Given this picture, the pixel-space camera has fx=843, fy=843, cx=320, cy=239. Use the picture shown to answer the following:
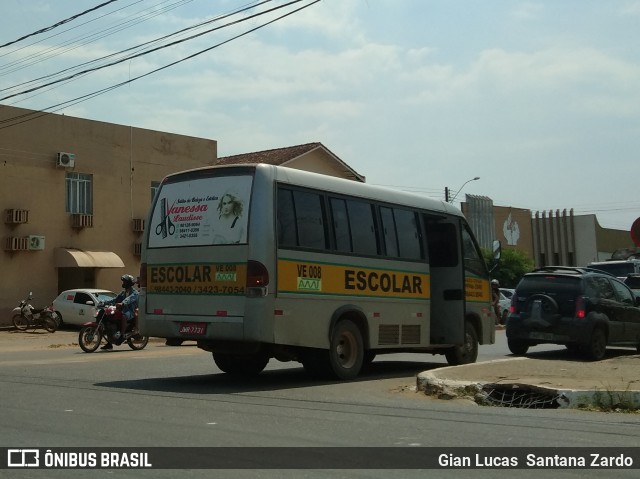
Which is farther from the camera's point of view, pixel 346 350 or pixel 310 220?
pixel 346 350

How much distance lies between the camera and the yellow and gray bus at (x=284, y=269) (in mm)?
11445

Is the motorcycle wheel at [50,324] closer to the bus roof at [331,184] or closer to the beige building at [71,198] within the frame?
the beige building at [71,198]

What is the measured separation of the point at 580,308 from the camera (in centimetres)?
1689

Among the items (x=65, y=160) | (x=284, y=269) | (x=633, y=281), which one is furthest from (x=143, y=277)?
(x=65, y=160)

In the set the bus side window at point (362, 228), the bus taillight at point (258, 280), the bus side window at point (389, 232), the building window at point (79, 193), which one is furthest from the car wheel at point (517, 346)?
the building window at point (79, 193)

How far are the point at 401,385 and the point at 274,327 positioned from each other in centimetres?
252

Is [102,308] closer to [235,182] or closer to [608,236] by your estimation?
[235,182]

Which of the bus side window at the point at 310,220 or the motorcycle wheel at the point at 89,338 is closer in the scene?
the bus side window at the point at 310,220

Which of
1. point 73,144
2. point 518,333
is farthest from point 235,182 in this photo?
point 73,144

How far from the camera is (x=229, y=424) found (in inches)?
329

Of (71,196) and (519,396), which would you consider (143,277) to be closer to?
(519,396)

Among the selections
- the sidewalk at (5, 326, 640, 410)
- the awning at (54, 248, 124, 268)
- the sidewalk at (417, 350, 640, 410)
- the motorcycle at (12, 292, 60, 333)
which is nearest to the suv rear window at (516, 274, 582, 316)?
the sidewalk at (5, 326, 640, 410)

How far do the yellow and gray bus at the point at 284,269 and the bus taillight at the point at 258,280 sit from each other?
0.04 feet

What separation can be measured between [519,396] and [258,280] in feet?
12.3
